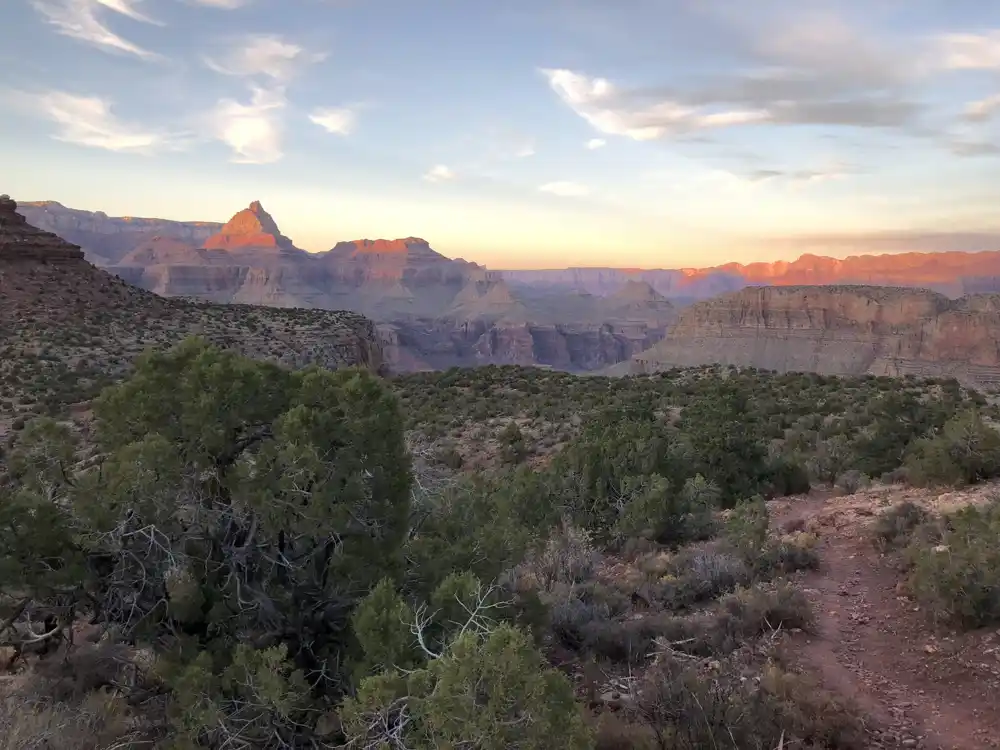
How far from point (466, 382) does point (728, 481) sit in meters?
19.2

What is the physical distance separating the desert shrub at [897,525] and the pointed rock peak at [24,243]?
46.7m

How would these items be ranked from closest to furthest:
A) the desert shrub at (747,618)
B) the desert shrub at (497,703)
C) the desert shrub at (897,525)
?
the desert shrub at (497,703), the desert shrub at (747,618), the desert shrub at (897,525)

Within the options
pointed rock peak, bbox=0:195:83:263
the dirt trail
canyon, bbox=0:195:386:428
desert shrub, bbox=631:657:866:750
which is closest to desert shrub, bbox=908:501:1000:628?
the dirt trail

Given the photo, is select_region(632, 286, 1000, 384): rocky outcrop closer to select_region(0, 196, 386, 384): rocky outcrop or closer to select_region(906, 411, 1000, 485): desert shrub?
select_region(0, 196, 386, 384): rocky outcrop

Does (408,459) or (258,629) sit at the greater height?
(408,459)

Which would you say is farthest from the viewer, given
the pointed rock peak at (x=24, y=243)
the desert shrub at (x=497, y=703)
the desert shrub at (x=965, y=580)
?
the pointed rock peak at (x=24, y=243)

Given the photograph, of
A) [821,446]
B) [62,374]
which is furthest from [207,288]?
[821,446]

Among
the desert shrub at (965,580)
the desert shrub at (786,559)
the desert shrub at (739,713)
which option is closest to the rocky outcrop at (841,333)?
the desert shrub at (786,559)

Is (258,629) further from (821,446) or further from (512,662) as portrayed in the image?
(821,446)

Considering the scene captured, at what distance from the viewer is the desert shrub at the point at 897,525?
952cm

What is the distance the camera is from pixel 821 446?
17422mm

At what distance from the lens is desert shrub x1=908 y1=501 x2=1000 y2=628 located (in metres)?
6.78

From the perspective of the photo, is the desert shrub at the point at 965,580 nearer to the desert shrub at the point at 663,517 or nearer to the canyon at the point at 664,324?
the desert shrub at the point at 663,517

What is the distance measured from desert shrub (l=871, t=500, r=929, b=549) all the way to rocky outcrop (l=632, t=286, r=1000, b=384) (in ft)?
240
